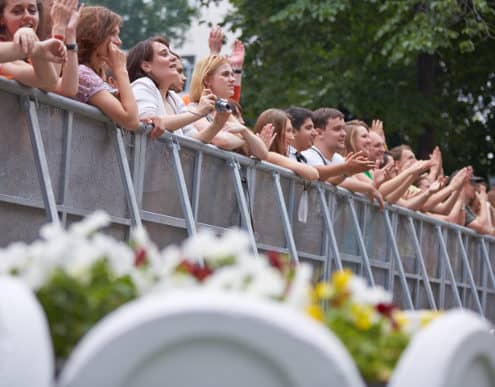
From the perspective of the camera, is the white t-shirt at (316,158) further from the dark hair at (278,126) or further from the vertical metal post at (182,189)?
the vertical metal post at (182,189)

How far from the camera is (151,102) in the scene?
8.04 metres

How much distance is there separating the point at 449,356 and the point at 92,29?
478 centimetres

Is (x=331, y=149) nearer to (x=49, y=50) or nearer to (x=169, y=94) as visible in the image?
(x=169, y=94)

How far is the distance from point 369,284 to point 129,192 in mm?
4272

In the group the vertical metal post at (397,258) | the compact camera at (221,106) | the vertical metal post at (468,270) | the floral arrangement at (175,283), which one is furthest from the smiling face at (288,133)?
the floral arrangement at (175,283)

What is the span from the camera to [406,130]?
2188 cm

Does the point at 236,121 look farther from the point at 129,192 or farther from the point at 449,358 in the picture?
the point at 449,358

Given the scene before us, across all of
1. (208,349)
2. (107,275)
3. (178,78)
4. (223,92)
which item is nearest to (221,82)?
(223,92)

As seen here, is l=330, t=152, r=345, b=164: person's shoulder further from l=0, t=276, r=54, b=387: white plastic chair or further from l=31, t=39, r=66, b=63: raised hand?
l=0, t=276, r=54, b=387: white plastic chair

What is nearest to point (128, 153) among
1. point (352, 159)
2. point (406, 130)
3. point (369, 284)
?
point (352, 159)

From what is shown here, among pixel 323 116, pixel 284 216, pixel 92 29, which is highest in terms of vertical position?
pixel 323 116

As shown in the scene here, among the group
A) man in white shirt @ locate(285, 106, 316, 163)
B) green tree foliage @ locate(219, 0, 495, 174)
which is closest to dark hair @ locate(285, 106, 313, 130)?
man in white shirt @ locate(285, 106, 316, 163)

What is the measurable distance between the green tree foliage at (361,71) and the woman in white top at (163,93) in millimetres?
11995

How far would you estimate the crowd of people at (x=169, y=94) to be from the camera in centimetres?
657
